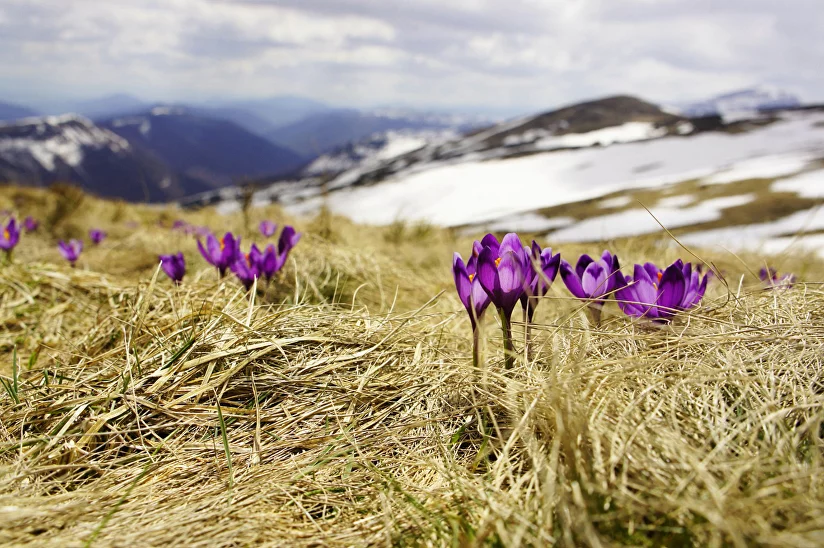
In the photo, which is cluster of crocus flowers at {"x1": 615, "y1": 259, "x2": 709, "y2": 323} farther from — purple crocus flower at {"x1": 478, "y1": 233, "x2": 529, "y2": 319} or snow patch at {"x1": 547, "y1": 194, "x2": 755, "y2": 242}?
snow patch at {"x1": 547, "y1": 194, "x2": 755, "y2": 242}

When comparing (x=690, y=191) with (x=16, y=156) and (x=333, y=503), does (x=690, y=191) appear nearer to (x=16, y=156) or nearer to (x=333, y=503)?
(x=333, y=503)

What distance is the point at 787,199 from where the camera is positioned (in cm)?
938

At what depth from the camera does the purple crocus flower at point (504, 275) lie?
4.93 ft

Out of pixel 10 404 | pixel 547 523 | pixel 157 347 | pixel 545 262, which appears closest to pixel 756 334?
pixel 545 262

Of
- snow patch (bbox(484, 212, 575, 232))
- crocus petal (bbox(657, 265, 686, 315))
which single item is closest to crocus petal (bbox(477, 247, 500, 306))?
crocus petal (bbox(657, 265, 686, 315))

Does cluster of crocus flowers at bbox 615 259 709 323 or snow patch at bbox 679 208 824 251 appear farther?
snow patch at bbox 679 208 824 251

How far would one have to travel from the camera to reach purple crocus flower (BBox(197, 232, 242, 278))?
2.62 metres

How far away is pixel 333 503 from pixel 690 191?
39.5ft

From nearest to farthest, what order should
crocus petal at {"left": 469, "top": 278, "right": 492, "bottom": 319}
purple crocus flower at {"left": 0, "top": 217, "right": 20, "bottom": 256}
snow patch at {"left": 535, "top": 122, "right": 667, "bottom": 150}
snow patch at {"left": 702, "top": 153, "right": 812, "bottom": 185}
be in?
1. crocus petal at {"left": 469, "top": 278, "right": 492, "bottom": 319}
2. purple crocus flower at {"left": 0, "top": 217, "right": 20, "bottom": 256}
3. snow patch at {"left": 702, "top": 153, "right": 812, "bottom": 185}
4. snow patch at {"left": 535, "top": 122, "right": 667, "bottom": 150}

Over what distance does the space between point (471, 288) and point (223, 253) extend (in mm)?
1535

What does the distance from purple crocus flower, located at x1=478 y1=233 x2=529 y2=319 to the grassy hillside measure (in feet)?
0.41

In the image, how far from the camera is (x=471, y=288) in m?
1.62

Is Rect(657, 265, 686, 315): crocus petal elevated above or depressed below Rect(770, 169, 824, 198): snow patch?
above

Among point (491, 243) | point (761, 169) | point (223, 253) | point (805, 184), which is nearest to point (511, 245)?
point (491, 243)
